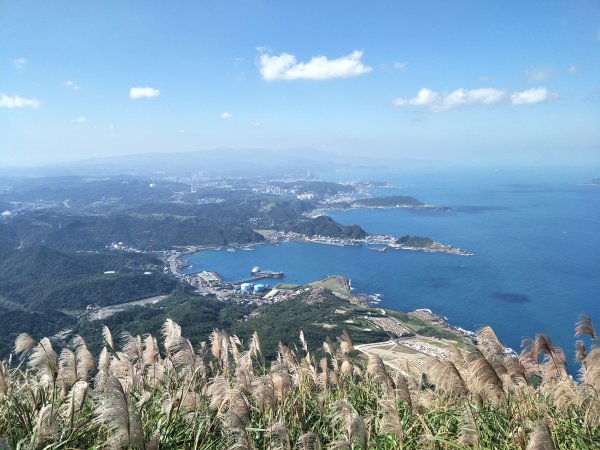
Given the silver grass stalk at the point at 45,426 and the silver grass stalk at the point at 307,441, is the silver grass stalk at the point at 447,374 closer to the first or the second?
the silver grass stalk at the point at 307,441

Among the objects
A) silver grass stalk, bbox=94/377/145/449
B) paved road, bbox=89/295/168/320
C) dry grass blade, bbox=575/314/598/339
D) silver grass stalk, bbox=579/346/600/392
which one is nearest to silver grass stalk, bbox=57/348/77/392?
silver grass stalk, bbox=94/377/145/449

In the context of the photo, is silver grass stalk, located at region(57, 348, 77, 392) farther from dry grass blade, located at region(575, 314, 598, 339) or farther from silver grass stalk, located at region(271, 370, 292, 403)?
dry grass blade, located at region(575, 314, 598, 339)

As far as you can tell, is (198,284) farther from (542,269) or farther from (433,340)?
(542,269)

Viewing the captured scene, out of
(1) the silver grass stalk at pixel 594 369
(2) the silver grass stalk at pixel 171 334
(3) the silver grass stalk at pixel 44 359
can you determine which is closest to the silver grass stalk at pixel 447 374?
(1) the silver grass stalk at pixel 594 369

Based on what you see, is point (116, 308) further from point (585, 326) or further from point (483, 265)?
point (585, 326)

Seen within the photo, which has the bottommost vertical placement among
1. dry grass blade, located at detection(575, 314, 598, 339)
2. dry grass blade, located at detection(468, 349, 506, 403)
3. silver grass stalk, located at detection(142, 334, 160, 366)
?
silver grass stalk, located at detection(142, 334, 160, 366)

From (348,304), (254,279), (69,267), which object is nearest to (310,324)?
(348,304)
